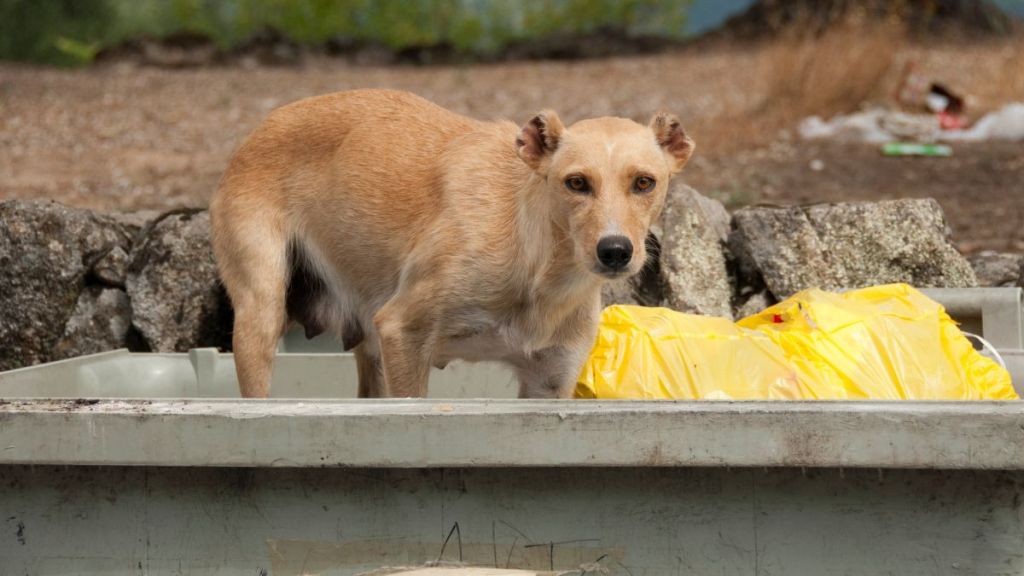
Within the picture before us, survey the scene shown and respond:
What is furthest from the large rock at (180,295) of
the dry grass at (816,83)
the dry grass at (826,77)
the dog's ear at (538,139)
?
the dry grass at (826,77)

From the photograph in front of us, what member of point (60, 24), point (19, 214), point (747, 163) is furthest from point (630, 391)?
point (60, 24)

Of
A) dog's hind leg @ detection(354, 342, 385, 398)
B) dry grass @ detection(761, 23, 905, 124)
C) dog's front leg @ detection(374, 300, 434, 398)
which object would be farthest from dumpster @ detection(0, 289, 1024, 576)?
dry grass @ detection(761, 23, 905, 124)

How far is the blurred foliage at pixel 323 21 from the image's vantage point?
22109 mm

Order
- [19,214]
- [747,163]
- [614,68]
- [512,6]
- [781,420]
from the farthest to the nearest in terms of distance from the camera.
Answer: [512,6]
[614,68]
[747,163]
[19,214]
[781,420]

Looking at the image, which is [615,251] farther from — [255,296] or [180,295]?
[180,295]

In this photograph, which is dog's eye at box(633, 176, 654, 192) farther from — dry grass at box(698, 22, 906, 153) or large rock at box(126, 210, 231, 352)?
dry grass at box(698, 22, 906, 153)

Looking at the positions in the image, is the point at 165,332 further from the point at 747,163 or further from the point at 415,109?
the point at 747,163

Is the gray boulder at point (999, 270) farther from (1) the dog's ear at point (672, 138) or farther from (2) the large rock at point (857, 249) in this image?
(1) the dog's ear at point (672, 138)

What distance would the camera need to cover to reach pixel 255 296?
5461 mm

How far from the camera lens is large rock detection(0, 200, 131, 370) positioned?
664cm

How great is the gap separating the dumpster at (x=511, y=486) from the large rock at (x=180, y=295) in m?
3.04

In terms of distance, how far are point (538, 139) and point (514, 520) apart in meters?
1.64

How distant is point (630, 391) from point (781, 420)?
1652 mm

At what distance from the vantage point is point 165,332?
6.69m
